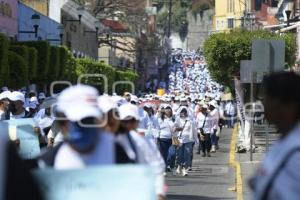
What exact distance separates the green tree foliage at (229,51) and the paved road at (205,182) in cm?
1130

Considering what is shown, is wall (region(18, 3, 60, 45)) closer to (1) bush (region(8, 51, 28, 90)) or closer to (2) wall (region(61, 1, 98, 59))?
(2) wall (region(61, 1, 98, 59))

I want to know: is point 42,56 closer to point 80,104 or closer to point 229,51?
point 229,51

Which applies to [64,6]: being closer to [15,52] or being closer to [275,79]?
[15,52]

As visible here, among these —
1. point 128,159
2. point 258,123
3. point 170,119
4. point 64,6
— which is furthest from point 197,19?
point 128,159

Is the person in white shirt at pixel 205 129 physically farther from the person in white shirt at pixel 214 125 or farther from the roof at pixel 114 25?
the roof at pixel 114 25

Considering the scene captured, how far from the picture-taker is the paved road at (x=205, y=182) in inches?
709

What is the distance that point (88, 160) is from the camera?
6.56 m

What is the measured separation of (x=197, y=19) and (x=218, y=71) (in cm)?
15760

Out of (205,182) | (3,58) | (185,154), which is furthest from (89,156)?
(3,58)

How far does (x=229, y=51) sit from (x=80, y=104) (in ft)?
113

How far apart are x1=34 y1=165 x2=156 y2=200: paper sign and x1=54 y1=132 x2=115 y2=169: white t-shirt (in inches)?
29.6

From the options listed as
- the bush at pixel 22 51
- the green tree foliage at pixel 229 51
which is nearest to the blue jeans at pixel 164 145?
the bush at pixel 22 51

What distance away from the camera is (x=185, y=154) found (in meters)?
23.8

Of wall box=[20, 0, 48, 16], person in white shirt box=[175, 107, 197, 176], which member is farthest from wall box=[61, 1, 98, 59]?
person in white shirt box=[175, 107, 197, 176]
